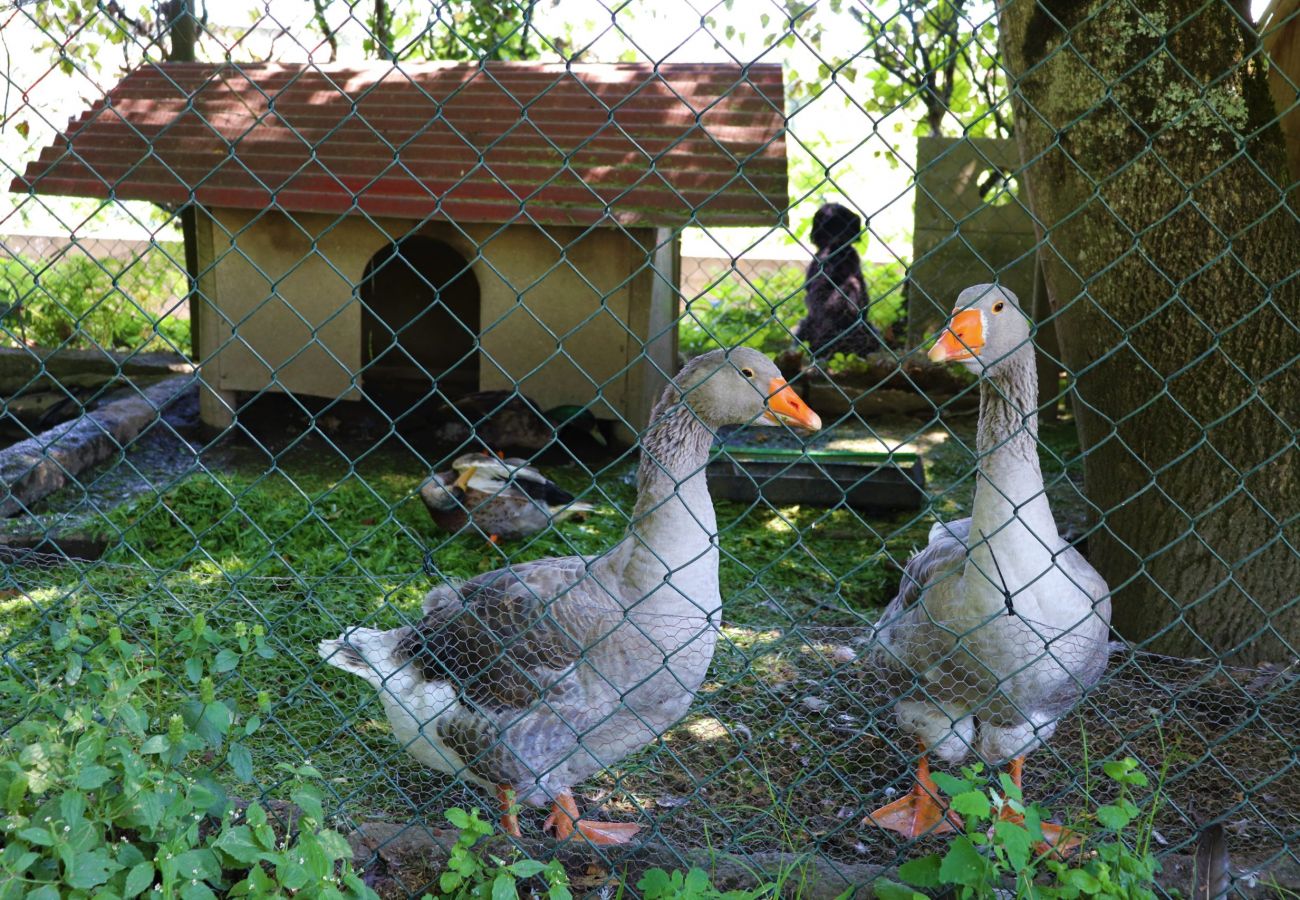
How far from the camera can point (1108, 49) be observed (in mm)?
3256

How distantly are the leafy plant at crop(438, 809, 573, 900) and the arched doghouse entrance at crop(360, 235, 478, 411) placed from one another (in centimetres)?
561

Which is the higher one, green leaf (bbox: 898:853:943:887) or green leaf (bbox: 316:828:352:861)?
green leaf (bbox: 898:853:943:887)

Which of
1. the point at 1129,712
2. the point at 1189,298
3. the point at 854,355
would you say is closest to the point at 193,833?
the point at 1129,712

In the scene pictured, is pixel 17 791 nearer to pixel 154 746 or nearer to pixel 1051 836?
pixel 154 746

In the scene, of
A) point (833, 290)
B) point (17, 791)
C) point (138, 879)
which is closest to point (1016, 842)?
point (138, 879)

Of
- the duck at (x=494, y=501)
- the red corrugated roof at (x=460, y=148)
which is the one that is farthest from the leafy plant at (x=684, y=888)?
the red corrugated roof at (x=460, y=148)

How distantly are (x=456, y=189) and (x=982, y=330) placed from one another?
12.4ft

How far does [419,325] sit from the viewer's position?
8.42 meters

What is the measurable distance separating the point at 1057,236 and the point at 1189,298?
52 centimetres

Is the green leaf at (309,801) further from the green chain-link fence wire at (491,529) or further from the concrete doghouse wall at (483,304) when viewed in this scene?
the concrete doghouse wall at (483,304)

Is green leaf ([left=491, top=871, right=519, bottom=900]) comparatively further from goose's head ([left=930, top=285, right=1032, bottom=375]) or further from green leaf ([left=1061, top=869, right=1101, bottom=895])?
goose's head ([left=930, top=285, right=1032, bottom=375])

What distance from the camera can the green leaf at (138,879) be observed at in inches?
76.0

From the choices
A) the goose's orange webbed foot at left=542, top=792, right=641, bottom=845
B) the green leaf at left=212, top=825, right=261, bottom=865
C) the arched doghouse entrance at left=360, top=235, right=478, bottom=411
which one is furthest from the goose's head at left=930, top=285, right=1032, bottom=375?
the arched doghouse entrance at left=360, top=235, right=478, bottom=411

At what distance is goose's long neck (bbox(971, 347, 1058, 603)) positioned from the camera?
9.18 ft
